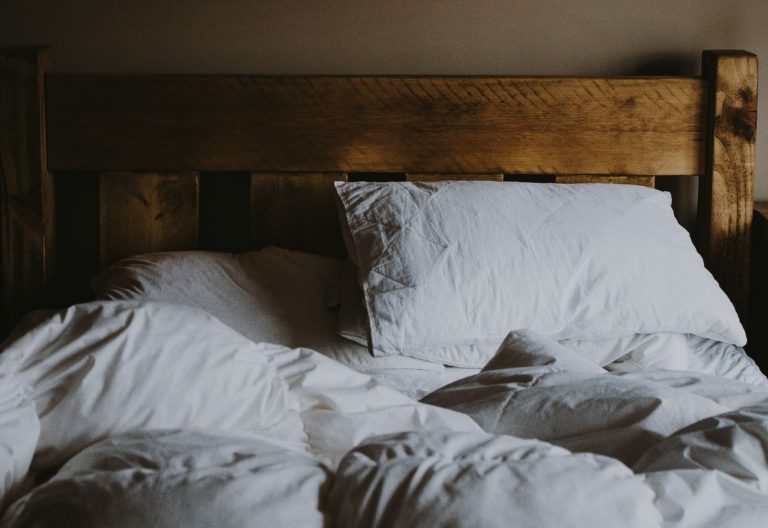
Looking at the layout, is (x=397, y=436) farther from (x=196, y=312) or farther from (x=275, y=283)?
(x=275, y=283)

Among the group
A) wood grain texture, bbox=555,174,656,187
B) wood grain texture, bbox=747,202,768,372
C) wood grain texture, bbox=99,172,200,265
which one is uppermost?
wood grain texture, bbox=555,174,656,187

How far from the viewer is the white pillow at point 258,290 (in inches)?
63.9

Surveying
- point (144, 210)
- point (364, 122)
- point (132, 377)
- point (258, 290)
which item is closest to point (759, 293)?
point (364, 122)

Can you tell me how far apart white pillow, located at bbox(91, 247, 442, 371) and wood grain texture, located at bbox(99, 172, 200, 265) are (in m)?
0.10

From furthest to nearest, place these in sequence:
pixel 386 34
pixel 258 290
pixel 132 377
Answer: pixel 386 34, pixel 258 290, pixel 132 377

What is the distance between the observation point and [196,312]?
1.04 m

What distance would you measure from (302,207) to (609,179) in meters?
0.65

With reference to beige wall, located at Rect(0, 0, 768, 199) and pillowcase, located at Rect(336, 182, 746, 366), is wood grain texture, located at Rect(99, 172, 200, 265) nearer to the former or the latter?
beige wall, located at Rect(0, 0, 768, 199)

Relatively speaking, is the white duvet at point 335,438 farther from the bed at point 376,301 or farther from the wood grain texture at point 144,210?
the wood grain texture at point 144,210

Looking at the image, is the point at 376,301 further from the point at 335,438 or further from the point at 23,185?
the point at 23,185

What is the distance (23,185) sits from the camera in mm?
1895

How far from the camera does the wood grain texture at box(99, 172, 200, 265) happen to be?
75.4 inches

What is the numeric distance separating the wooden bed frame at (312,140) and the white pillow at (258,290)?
0.47 ft

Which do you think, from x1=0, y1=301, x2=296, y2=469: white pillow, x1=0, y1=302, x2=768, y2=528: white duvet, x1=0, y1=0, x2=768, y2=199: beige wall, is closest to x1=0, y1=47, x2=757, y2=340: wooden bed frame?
x1=0, y1=0, x2=768, y2=199: beige wall
